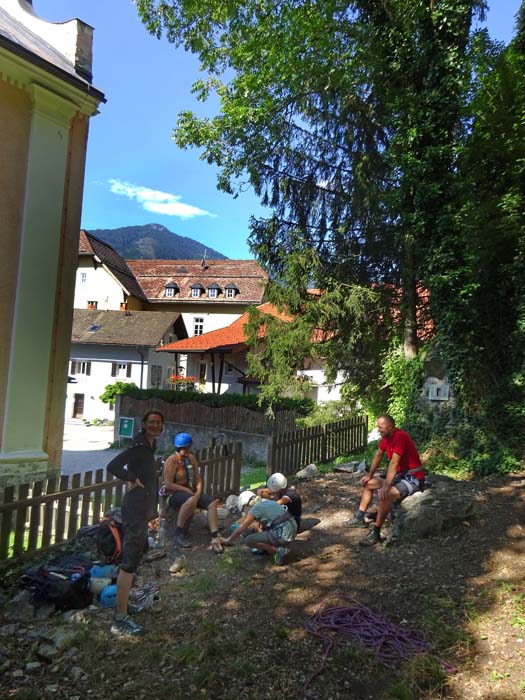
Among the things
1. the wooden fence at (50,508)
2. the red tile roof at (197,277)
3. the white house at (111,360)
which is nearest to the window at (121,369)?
the white house at (111,360)

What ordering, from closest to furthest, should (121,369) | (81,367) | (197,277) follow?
(121,369) < (81,367) < (197,277)

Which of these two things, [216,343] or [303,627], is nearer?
[303,627]

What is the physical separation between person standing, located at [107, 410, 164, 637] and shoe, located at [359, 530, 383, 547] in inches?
103

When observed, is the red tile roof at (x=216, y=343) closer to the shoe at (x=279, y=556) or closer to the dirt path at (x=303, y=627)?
the dirt path at (x=303, y=627)

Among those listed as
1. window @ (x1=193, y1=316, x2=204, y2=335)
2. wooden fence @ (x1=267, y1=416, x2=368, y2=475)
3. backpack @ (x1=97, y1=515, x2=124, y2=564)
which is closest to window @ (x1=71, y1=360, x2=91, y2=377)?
window @ (x1=193, y1=316, x2=204, y2=335)

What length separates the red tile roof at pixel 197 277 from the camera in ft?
144

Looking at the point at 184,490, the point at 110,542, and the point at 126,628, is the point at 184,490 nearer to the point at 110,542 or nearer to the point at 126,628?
the point at 110,542

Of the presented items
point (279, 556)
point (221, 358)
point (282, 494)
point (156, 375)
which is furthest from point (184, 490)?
point (156, 375)

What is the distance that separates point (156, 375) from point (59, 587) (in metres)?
30.3

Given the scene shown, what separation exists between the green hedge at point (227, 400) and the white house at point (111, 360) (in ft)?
26.6

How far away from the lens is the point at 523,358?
9555 millimetres

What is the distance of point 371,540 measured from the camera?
5.64 m

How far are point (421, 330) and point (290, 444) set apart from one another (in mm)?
5355

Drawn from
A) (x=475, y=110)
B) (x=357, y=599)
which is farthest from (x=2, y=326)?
(x=475, y=110)
